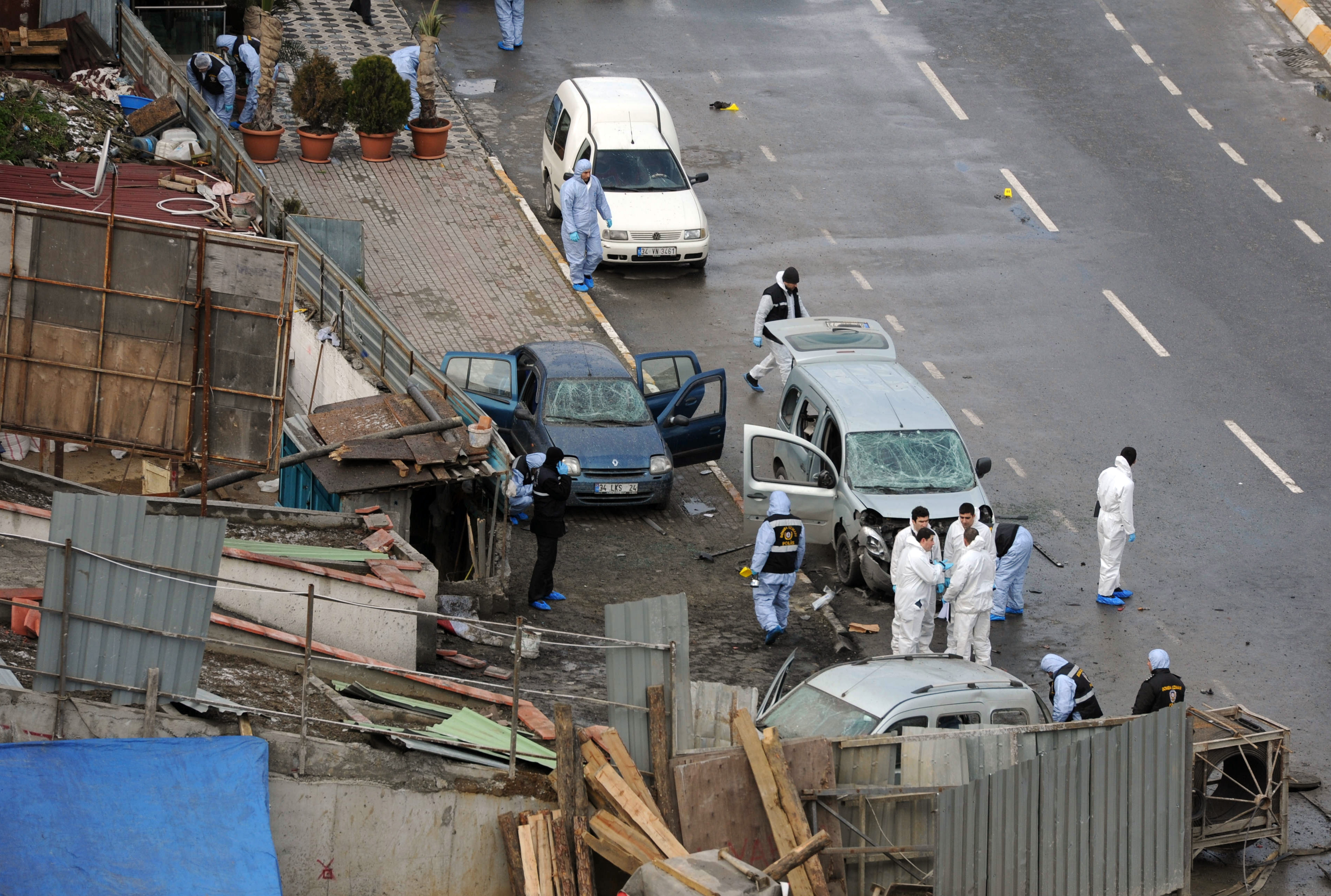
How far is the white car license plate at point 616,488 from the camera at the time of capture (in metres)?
17.8

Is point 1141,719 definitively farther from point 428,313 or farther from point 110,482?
point 428,313

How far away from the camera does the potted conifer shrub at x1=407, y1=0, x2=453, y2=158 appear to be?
1007 inches

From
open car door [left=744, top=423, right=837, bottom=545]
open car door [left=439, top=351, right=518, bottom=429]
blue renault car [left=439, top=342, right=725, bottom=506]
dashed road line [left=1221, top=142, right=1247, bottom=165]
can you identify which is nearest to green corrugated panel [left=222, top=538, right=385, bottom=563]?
blue renault car [left=439, top=342, right=725, bottom=506]

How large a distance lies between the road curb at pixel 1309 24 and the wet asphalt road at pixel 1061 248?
10.1 inches

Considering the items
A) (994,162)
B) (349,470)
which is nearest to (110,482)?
(349,470)

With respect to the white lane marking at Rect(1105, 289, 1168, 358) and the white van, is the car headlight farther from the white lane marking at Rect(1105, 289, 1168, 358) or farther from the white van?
the white van

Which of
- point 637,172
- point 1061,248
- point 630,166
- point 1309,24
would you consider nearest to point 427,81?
point 630,166

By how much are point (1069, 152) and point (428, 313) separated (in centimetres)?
1153

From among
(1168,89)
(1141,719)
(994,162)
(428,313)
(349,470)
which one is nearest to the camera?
(1141,719)

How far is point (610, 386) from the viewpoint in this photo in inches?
734

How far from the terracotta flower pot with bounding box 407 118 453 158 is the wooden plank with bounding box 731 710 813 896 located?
54.7ft

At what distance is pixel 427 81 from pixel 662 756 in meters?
16.9

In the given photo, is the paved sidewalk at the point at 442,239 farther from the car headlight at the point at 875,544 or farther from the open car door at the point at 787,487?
the car headlight at the point at 875,544

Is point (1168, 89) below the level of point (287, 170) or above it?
above
